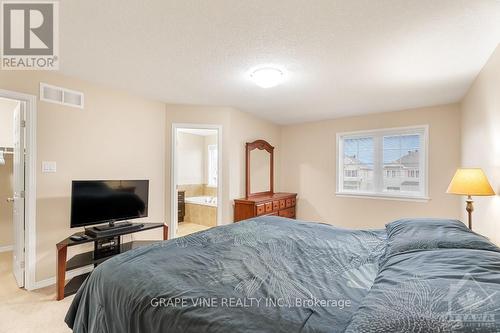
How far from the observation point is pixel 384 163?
4.23 m

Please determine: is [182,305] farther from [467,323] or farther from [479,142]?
[479,142]

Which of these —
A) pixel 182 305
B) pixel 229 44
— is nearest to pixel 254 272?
pixel 182 305

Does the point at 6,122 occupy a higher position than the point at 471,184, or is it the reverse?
the point at 6,122

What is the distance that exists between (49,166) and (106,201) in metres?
0.71

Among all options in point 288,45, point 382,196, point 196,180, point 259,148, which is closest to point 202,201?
point 196,180

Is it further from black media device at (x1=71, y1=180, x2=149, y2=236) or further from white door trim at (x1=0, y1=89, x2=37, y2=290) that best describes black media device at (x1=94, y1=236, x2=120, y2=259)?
white door trim at (x1=0, y1=89, x2=37, y2=290)

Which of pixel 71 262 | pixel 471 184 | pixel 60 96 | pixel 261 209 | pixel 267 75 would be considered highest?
pixel 267 75

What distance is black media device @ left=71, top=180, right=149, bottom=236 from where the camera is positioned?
2.76 metres

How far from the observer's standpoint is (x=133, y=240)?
3607 millimetres

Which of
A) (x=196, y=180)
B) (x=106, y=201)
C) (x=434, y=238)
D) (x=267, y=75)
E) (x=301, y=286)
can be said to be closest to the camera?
(x=301, y=286)

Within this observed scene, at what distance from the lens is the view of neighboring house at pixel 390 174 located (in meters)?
4.00

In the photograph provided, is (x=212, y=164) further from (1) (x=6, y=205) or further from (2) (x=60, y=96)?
(2) (x=60, y=96)

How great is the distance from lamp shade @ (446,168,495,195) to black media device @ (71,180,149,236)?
11.4 feet

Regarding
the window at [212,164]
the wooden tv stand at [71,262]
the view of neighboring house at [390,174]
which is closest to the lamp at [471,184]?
the view of neighboring house at [390,174]
